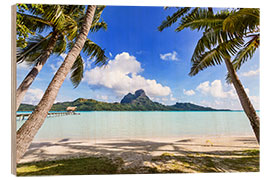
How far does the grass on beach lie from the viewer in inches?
108

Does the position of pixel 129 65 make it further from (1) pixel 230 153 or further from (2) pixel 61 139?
(1) pixel 230 153

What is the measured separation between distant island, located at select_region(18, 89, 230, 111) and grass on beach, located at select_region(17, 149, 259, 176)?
3.26 feet

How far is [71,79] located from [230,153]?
3804 millimetres

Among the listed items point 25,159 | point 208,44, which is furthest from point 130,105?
point 25,159

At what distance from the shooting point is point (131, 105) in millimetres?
3232

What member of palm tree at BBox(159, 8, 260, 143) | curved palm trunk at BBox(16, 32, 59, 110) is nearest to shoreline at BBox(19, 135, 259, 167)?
palm tree at BBox(159, 8, 260, 143)

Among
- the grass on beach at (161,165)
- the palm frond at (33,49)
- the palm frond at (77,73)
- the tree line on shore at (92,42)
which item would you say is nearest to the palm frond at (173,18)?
the tree line on shore at (92,42)

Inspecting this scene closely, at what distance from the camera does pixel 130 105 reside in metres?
3.25

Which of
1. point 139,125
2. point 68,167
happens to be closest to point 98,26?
point 139,125

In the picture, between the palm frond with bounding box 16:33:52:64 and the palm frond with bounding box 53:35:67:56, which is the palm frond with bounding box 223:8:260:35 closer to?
the palm frond with bounding box 53:35:67:56

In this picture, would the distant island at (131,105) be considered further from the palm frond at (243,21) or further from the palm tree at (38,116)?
the palm frond at (243,21)

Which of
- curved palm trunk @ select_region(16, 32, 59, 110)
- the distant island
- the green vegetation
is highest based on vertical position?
curved palm trunk @ select_region(16, 32, 59, 110)

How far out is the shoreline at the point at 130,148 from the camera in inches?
117

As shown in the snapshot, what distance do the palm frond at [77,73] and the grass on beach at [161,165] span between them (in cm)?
161
